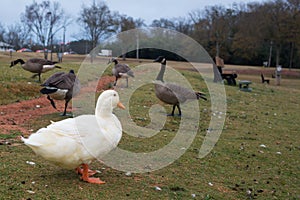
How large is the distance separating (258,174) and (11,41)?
71.8 meters

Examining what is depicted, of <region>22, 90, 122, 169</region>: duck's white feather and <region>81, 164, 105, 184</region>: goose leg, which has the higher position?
<region>22, 90, 122, 169</region>: duck's white feather

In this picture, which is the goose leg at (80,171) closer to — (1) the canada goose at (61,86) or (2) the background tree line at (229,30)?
(1) the canada goose at (61,86)

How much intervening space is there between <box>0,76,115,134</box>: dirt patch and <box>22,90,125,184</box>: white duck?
10.4 feet

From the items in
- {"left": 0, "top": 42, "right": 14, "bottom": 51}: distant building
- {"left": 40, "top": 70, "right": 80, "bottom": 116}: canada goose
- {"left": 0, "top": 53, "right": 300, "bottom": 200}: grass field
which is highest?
{"left": 0, "top": 42, "right": 14, "bottom": 51}: distant building

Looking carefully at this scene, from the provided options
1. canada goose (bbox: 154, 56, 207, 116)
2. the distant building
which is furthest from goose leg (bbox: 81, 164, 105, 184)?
the distant building

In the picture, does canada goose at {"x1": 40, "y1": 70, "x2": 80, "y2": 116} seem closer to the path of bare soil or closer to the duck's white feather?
the path of bare soil

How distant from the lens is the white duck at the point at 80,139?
4164 millimetres

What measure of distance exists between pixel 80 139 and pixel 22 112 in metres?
5.62

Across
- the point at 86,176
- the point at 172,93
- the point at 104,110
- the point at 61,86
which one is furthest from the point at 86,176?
the point at 172,93

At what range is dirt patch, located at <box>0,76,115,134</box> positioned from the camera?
7.52 meters

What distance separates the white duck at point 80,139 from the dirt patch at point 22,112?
10.4ft

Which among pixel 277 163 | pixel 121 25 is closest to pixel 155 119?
pixel 277 163

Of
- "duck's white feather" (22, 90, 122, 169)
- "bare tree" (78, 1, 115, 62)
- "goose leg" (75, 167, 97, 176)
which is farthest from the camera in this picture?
"bare tree" (78, 1, 115, 62)

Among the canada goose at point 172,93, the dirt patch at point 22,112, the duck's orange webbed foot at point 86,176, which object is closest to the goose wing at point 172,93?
the canada goose at point 172,93
